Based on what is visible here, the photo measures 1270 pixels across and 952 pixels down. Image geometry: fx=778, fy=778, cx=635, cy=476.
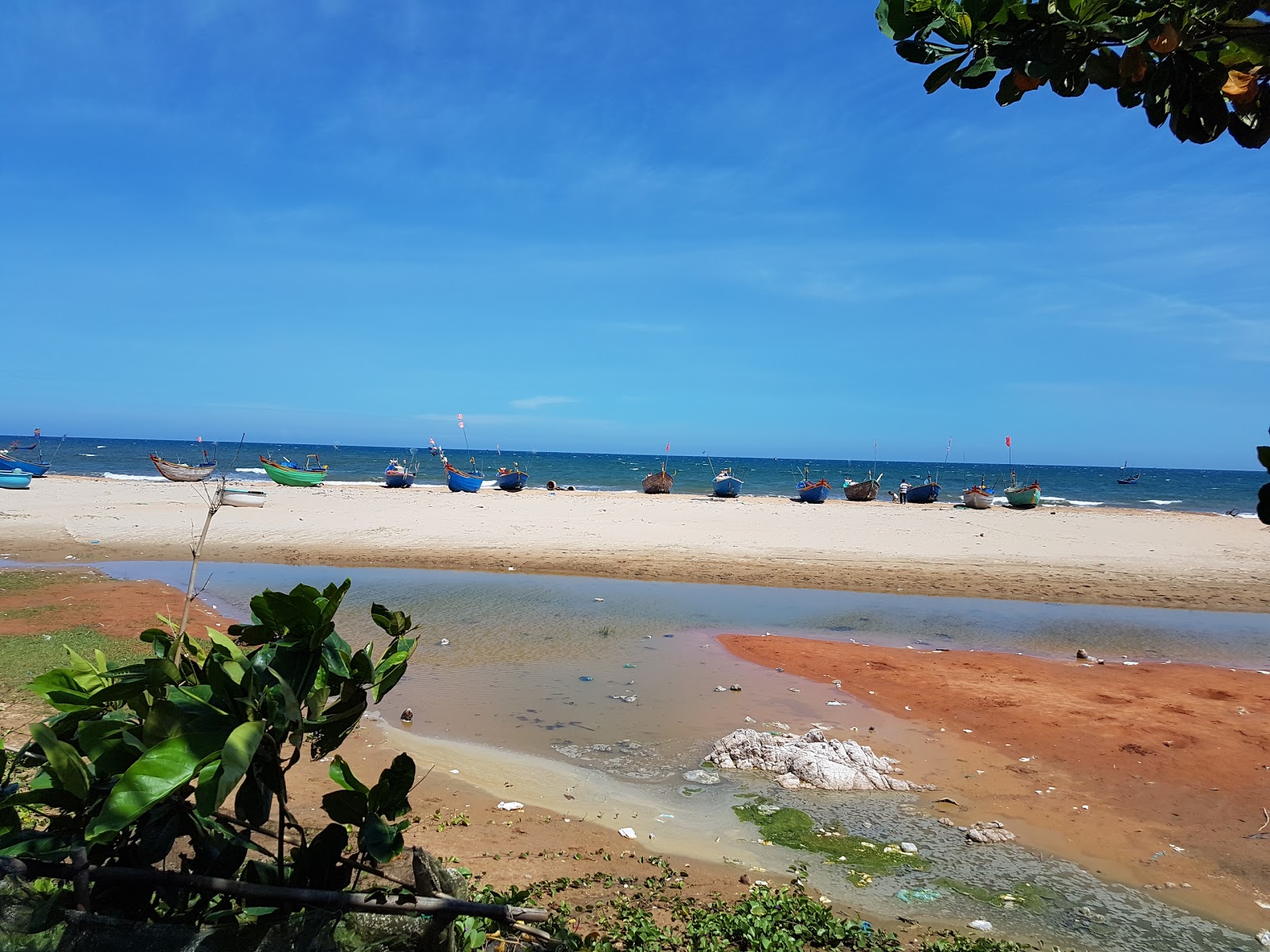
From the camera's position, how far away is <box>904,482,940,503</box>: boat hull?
4450 centimetres

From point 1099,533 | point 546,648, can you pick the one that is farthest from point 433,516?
point 1099,533

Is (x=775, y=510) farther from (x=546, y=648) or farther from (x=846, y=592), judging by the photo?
(x=546, y=648)

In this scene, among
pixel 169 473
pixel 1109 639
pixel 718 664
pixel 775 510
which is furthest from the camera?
pixel 169 473

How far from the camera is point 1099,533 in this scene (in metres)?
26.4

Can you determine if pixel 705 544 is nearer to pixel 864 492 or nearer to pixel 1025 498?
pixel 864 492

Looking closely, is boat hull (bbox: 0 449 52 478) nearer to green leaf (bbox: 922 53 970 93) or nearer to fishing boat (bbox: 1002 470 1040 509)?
green leaf (bbox: 922 53 970 93)

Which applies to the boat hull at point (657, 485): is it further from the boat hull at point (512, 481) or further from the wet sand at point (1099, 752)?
the wet sand at point (1099, 752)

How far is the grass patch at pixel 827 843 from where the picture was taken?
500 centimetres

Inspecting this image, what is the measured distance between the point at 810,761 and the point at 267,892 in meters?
5.30

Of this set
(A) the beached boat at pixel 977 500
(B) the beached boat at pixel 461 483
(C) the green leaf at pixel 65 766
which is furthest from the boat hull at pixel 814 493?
(C) the green leaf at pixel 65 766

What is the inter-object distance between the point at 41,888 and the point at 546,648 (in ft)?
27.7

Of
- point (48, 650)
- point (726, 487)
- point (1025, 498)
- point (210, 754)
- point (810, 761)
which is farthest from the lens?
point (726, 487)

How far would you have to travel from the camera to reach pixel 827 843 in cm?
527

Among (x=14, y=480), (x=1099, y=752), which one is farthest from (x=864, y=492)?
(x=14, y=480)
